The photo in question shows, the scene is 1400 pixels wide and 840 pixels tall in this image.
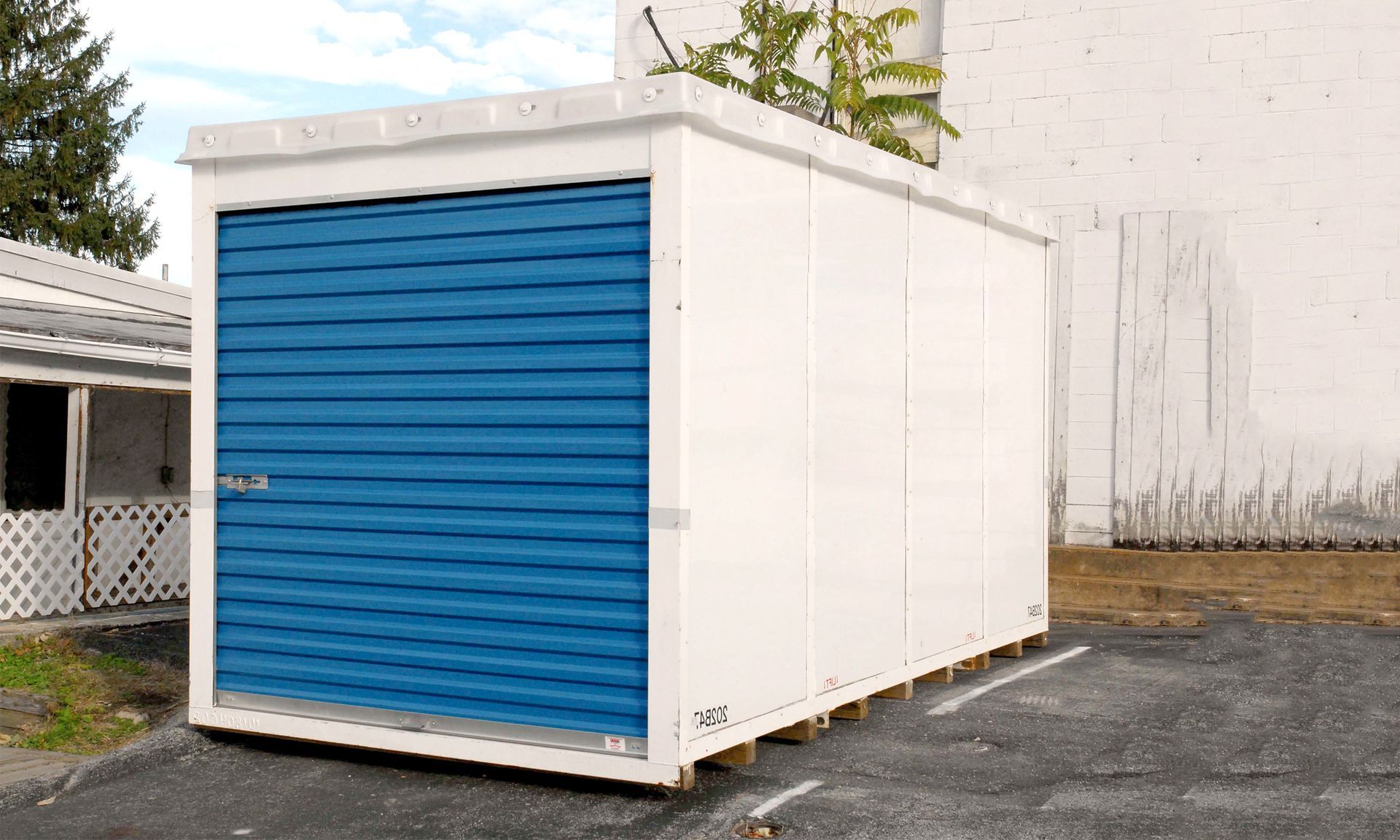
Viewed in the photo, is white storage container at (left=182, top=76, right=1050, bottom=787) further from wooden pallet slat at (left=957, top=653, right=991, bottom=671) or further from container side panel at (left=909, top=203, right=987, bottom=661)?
wooden pallet slat at (left=957, top=653, right=991, bottom=671)

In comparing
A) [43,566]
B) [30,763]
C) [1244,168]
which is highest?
[1244,168]

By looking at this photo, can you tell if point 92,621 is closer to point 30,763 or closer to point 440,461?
point 30,763

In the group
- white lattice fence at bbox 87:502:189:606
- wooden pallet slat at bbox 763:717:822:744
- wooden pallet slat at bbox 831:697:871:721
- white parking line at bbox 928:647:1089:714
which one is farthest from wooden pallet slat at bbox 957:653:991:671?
white lattice fence at bbox 87:502:189:606

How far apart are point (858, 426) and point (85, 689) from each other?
5.62m

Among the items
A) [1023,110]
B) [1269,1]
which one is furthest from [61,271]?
[1269,1]

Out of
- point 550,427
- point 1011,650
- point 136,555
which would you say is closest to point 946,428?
point 1011,650

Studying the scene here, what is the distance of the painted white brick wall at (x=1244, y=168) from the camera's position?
13.2 metres

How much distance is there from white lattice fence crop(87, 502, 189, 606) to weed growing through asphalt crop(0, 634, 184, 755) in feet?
7.04

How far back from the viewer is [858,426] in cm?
756

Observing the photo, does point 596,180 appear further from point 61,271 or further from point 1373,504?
point 61,271

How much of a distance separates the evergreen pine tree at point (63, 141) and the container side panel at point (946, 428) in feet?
110

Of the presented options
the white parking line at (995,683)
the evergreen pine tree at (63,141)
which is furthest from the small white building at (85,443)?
the evergreen pine tree at (63,141)

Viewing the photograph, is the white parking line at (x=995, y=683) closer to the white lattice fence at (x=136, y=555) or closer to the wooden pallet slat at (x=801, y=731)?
the wooden pallet slat at (x=801, y=731)

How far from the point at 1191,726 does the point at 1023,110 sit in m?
8.68
